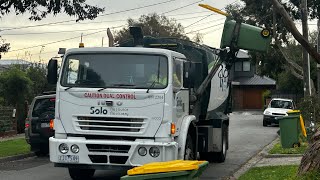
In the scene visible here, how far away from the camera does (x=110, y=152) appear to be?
966 centimetres

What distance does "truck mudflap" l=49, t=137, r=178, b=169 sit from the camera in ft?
31.2

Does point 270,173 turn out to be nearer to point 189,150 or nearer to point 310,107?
point 189,150

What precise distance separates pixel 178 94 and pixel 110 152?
1.73m

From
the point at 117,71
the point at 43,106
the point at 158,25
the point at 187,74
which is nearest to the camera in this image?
the point at 117,71

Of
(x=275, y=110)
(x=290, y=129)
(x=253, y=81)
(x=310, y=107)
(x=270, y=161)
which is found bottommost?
(x=270, y=161)

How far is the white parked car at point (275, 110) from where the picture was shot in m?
31.8

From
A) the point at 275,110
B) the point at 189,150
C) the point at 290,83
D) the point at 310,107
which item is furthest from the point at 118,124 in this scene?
the point at 290,83

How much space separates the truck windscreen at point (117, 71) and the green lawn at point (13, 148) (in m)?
6.81

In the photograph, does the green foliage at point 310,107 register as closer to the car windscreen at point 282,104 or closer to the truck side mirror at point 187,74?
the truck side mirror at point 187,74

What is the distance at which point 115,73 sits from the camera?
32.9 ft

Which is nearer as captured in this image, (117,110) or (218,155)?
(117,110)

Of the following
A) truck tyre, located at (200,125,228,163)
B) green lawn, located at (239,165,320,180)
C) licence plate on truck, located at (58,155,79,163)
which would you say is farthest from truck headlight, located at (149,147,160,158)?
truck tyre, located at (200,125,228,163)

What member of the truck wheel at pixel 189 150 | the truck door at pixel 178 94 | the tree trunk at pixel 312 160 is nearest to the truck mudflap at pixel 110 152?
the truck door at pixel 178 94

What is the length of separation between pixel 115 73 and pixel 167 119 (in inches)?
52.5
